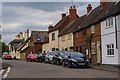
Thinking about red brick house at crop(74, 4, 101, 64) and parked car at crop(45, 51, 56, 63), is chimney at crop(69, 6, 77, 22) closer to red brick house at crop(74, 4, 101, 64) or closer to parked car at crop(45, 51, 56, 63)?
red brick house at crop(74, 4, 101, 64)

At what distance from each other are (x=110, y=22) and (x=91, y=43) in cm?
676

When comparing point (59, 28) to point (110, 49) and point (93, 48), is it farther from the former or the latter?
point (110, 49)

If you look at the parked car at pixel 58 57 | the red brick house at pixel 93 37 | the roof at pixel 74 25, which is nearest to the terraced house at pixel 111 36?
the red brick house at pixel 93 37

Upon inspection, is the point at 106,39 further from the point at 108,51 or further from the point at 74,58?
the point at 74,58

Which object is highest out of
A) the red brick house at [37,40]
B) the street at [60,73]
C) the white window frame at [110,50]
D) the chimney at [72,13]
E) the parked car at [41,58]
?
the chimney at [72,13]

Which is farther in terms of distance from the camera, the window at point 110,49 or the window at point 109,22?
the window at point 109,22

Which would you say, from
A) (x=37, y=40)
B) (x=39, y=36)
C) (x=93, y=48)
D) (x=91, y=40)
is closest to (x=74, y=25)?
(x=91, y=40)

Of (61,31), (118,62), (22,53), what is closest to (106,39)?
(118,62)

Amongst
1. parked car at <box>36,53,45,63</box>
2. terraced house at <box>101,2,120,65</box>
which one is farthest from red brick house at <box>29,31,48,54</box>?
terraced house at <box>101,2,120,65</box>

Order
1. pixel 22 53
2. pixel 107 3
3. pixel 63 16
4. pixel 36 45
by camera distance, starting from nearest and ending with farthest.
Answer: pixel 107 3, pixel 63 16, pixel 36 45, pixel 22 53

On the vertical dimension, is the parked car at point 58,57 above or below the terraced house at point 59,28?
below

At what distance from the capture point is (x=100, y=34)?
114ft

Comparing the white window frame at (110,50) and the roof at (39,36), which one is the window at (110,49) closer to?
the white window frame at (110,50)

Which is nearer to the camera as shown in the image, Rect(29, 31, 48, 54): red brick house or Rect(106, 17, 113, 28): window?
Rect(106, 17, 113, 28): window
